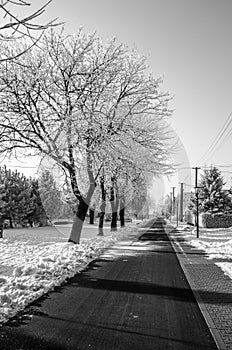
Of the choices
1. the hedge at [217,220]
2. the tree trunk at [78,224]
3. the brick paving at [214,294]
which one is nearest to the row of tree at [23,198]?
the tree trunk at [78,224]

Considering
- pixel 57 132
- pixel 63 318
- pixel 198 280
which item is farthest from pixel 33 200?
pixel 63 318

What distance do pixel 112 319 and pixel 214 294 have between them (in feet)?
10.1

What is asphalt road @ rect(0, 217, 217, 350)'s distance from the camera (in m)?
4.96

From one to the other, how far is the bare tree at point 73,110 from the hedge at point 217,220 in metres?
28.3

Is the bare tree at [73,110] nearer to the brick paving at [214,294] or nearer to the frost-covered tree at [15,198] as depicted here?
the brick paving at [214,294]

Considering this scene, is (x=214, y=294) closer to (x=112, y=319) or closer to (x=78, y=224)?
(x=112, y=319)

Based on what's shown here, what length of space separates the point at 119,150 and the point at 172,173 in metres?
6.56

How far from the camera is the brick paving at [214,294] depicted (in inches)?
219

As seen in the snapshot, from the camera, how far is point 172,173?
2270cm

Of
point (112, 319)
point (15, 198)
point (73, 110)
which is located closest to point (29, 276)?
point (112, 319)

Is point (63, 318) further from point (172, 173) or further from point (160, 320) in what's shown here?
point (172, 173)

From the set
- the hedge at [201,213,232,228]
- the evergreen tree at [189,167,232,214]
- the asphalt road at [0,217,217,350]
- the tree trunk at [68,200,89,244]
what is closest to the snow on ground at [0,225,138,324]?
the asphalt road at [0,217,217,350]

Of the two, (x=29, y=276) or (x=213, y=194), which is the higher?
(x=213, y=194)

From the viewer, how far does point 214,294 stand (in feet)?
26.6
